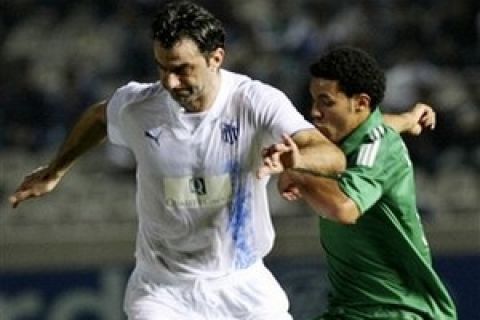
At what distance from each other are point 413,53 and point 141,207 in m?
6.11

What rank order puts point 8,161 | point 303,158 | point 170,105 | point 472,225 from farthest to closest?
point 8,161 < point 472,225 < point 170,105 < point 303,158

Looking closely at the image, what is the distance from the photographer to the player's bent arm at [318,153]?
536cm

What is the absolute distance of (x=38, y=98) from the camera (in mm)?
11820

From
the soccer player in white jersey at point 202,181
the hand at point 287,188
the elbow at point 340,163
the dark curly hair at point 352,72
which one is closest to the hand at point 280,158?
the hand at point 287,188

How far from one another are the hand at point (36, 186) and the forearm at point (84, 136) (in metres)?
0.03

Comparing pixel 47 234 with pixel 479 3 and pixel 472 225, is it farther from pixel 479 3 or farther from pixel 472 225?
pixel 479 3

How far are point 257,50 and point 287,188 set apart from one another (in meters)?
6.55

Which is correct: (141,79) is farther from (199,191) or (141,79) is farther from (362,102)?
(199,191)

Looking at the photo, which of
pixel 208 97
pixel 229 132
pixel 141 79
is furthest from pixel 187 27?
pixel 141 79

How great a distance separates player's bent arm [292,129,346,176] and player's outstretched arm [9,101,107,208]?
3.08 feet

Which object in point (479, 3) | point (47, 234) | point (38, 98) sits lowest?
point (47, 234)

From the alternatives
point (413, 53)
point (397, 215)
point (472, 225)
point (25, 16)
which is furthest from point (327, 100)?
point (25, 16)

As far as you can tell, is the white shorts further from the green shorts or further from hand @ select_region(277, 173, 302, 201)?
hand @ select_region(277, 173, 302, 201)

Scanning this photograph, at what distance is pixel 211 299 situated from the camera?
589cm
